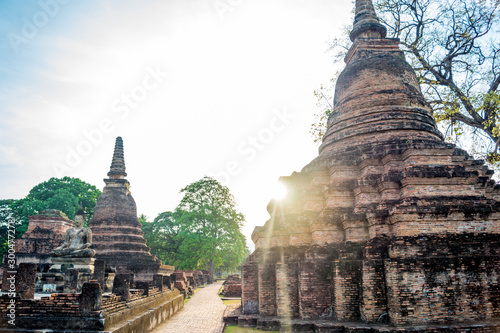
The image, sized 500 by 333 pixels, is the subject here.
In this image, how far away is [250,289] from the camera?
11859mm

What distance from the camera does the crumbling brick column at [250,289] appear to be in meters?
11.7

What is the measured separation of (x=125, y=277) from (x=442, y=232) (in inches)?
347

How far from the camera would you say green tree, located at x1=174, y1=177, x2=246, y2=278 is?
36125 mm

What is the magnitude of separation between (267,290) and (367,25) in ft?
41.8

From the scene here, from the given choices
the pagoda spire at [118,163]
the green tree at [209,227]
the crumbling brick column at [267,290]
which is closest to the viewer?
the crumbling brick column at [267,290]

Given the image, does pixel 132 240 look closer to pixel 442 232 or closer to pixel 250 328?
pixel 250 328

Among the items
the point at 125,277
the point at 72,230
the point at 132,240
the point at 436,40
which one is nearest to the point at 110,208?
the point at 132,240

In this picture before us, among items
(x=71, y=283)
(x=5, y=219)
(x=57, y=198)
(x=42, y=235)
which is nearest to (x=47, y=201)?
(x=57, y=198)

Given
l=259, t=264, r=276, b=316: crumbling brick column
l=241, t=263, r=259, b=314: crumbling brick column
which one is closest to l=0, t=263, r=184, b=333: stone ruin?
l=259, t=264, r=276, b=316: crumbling brick column

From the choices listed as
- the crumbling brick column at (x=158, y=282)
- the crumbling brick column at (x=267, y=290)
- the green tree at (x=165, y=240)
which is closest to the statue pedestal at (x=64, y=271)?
the crumbling brick column at (x=158, y=282)

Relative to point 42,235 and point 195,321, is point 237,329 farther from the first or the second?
point 42,235

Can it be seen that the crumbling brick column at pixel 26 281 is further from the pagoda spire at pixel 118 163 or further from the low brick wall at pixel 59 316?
the pagoda spire at pixel 118 163

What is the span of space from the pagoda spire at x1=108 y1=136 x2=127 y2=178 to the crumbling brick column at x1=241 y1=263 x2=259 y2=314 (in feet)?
51.8

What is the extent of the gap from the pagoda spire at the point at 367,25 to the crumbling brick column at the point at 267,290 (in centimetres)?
1178
